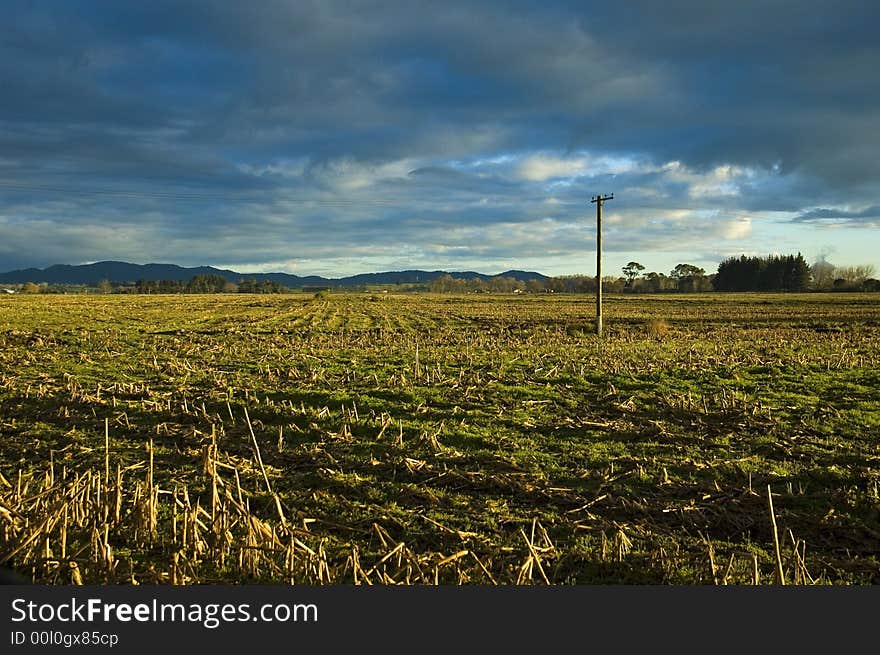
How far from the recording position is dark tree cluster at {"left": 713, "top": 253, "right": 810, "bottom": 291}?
14600 cm

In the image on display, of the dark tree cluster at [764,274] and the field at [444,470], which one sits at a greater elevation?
the dark tree cluster at [764,274]

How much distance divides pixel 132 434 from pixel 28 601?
9129mm

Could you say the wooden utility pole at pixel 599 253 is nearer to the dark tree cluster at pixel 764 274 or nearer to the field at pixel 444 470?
the field at pixel 444 470

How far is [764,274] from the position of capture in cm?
15125

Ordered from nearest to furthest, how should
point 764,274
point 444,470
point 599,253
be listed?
point 444,470 → point 599,253 → point 764,274

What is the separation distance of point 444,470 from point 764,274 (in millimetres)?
161620

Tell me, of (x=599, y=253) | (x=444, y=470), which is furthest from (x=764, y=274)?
(x=444, y=470)

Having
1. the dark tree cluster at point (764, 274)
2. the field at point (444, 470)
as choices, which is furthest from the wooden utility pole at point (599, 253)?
the dark tree cluster at point (764, 274)

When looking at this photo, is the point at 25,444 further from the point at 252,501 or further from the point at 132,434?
the point at 252,501

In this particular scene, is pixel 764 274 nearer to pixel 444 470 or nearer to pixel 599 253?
pixel 599 253

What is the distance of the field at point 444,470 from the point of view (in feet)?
22.1

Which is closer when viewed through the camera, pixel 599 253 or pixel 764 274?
pixel 599 253

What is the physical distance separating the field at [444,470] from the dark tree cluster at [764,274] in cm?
14092

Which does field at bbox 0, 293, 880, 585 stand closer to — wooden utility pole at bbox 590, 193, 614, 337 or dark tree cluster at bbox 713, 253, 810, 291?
wooden utility pole at bbox 590, 193, 614, 337
